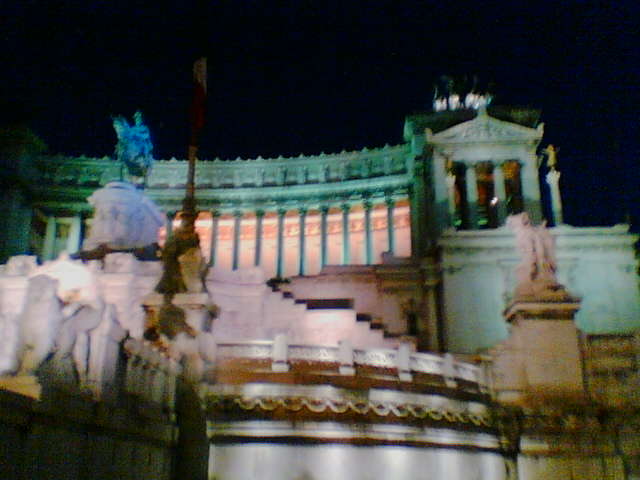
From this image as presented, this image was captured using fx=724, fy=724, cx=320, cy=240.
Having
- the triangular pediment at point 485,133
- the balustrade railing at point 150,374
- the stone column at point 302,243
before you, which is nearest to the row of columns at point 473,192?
the triangular pediment at point 485,133

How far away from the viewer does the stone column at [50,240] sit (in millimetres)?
71438

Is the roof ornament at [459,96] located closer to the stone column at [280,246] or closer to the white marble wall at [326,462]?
the stone column at [280,246]

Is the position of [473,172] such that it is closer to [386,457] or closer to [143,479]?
[386,457]

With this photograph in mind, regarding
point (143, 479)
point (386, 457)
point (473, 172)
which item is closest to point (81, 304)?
point (143, 479)

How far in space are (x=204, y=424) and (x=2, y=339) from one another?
753cm

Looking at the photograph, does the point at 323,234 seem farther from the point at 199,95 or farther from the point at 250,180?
the point at 199,95

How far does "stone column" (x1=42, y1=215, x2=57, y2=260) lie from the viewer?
234 ft

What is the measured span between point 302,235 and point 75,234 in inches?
892

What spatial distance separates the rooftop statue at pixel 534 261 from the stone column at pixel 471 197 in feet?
108

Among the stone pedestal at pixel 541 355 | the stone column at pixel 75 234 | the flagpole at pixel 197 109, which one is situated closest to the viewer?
the stone pedestal at pixel 541 355

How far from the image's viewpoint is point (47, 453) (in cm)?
1235

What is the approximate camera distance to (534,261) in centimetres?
2828

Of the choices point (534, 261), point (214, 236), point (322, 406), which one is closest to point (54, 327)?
point (322, 406)

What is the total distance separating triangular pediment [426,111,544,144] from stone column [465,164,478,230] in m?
2.61
